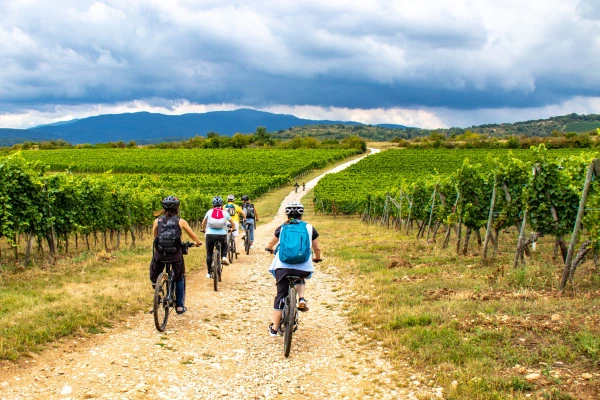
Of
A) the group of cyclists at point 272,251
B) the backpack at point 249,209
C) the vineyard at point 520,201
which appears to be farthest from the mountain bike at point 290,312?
the backpack at point 249,209

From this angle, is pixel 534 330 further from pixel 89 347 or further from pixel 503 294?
pixel 89 347

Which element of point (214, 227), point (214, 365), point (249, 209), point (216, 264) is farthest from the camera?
point (249, 209)

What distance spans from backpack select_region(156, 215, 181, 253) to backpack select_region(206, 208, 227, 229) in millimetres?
3156

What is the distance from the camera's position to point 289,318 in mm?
6871

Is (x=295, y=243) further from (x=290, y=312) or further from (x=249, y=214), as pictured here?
(x=249, y=214)

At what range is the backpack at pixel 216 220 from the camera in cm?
1099

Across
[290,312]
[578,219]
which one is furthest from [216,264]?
[578,219]

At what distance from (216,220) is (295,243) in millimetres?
4467

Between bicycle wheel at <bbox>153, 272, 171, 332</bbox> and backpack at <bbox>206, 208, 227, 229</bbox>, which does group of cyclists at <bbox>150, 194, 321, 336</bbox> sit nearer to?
bicycle wheel at <bbox>153, 272, 171, 332</bbox>

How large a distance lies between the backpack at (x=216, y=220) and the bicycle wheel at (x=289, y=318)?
4393 mm

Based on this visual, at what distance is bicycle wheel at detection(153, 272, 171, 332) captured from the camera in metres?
7.52

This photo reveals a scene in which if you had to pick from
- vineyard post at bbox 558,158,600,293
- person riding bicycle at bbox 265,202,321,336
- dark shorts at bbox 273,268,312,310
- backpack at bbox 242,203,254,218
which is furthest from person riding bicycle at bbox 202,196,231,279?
vineyard post at bbox 558,158,600,293

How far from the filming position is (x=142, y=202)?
21.7 meters

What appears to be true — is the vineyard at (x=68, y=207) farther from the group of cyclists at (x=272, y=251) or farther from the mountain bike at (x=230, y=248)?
the group of cyclists at (x=272, y=251)
